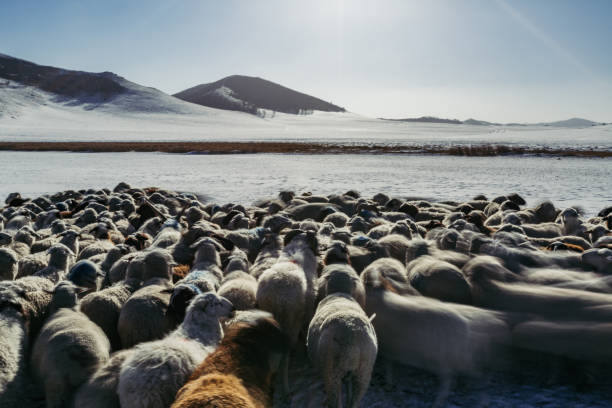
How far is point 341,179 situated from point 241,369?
1658cm

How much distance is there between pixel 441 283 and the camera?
4.60 metres

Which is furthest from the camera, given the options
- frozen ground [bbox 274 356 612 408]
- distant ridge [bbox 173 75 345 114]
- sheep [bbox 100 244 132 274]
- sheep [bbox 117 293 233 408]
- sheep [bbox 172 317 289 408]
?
distant ridge [bbox 173 75 345 114]

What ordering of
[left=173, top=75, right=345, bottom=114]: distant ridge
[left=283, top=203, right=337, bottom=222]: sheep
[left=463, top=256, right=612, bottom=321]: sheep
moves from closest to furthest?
1. [left=463, top=256, right=612, bottom=321]: sheep
2. [left=283, top=203, right=337, bottom=222]: sheep
3. [left=173, top=75, right=345, bottom=114]: distant ridge

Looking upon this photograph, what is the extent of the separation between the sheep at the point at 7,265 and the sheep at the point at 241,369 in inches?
149

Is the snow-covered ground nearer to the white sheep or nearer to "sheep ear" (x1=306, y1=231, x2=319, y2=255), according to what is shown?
"sheep ear" (x1=306, y1=231, x2=319, y2=255)

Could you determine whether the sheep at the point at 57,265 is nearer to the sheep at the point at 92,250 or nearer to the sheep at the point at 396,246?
the sheep at the point at 92,250

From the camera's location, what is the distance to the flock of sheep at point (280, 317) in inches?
119

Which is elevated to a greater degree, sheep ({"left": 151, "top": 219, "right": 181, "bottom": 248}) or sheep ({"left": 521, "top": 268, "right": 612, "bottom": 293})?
sheep ({"left": 521, "top": 268, "right": 612, "bottom": 293})

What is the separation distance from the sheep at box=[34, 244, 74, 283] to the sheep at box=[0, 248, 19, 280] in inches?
16.6

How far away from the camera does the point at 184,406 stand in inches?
88.0

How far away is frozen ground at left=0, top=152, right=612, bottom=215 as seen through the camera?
48.9ft

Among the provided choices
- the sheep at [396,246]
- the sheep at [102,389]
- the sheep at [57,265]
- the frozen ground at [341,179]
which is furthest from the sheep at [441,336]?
the frozen ground at [341,179]

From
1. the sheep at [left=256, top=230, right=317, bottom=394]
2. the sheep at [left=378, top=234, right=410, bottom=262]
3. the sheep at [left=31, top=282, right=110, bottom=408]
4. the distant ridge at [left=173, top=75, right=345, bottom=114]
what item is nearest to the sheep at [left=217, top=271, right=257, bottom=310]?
the sheep at [left=256, top=230, right=317, bottom=394]

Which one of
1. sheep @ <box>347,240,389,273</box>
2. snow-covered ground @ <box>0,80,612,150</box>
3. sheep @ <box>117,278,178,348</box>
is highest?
snow-covered ground @ <box>0,80,612,150</box>
